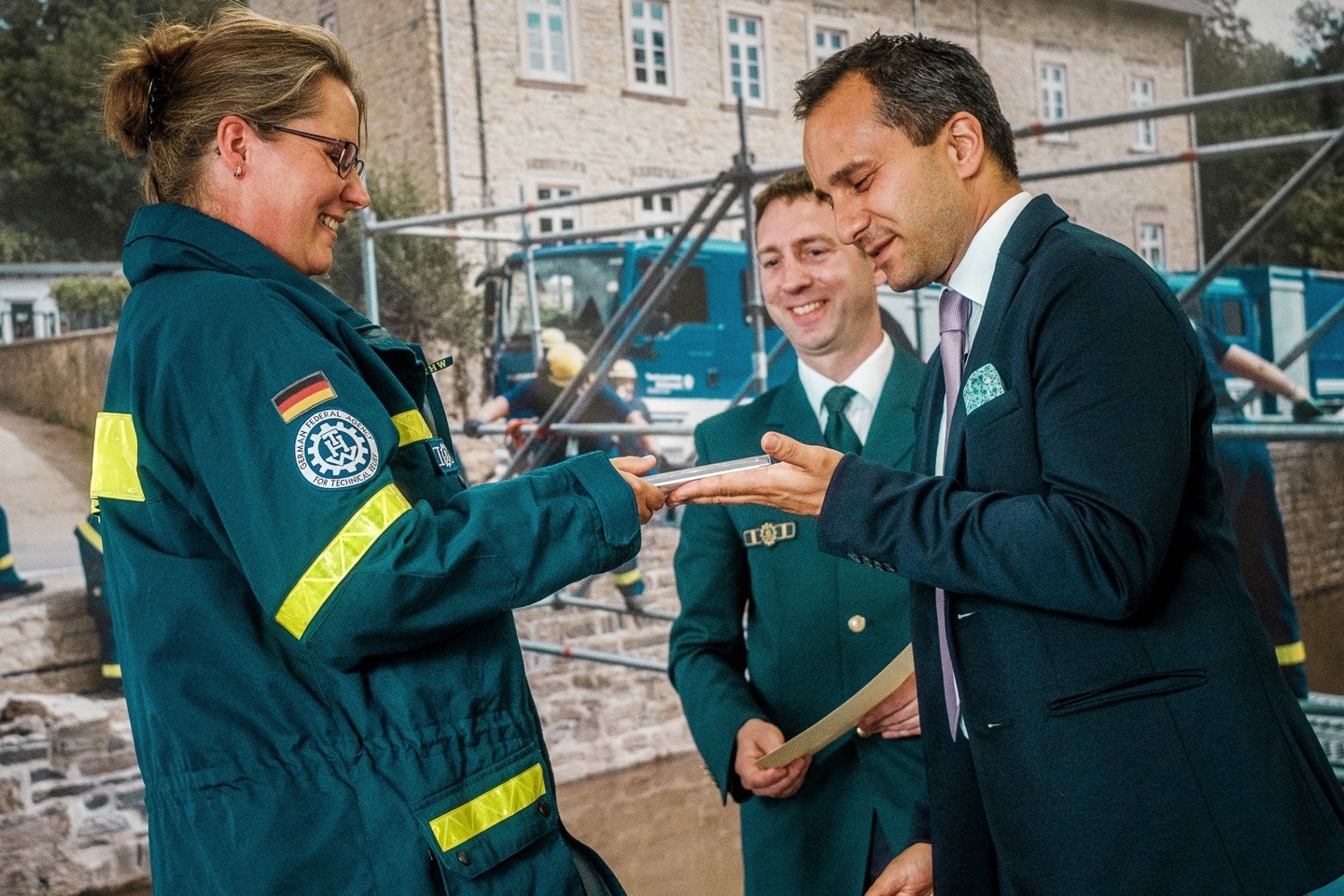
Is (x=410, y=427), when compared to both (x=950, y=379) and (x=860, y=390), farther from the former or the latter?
(x=860, y=390)

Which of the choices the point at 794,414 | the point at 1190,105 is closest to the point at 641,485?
the point at 794,414

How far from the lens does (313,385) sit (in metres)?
1.15

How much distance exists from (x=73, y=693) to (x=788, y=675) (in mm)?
3788

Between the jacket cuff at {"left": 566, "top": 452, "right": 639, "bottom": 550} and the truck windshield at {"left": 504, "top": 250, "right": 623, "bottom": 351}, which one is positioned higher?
the truck windshield at {"left": 504, "top": 250, "right": 623, "bottom": 351}

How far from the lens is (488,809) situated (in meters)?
1.23

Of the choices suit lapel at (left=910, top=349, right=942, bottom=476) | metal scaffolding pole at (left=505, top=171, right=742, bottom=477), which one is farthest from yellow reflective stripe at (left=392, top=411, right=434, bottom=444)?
metal scaffolding pole at (left=505, top=171, right=742, bottom=477)

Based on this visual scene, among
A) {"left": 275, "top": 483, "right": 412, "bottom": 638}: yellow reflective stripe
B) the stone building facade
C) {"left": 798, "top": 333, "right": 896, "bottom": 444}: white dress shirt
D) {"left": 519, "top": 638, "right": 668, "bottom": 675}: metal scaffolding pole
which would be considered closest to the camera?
{"left": 275, "top": 483, "right": 412, "bottom": 638}: yellow reflective stripe

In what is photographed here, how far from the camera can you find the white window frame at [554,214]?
5328mm

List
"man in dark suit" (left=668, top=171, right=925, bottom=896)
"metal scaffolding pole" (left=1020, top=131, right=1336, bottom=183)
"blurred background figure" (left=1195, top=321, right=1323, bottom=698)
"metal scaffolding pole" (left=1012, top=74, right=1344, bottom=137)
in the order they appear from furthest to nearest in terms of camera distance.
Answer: "blurred background figure" (left=1195, top=321, right=1323, bottom=698), "metal scaffolding pole" (left=1020, top=131, right=1336, bottom=183), "metal scaffolding pole" (left=1012, top=74, right=1344, bottom=137), "man in dark suit" (left=668, top=171, right=925, bottom=896)

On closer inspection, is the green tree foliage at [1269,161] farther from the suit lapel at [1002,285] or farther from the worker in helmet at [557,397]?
the suit lapel at [1002,285]

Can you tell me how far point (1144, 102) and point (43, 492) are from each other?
5.09m

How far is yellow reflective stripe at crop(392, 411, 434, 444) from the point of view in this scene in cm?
128

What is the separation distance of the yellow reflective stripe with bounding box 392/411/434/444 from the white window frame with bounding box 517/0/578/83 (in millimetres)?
4175

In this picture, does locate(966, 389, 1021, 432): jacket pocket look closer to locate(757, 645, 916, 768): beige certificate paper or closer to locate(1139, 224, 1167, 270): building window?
locate(757, 645, 916, 768): beige certificate paper
